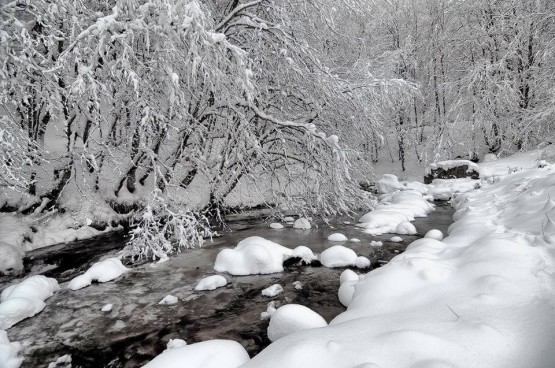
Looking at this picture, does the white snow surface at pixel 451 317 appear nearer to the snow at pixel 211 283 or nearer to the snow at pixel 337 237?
the snow at pixel 211 283

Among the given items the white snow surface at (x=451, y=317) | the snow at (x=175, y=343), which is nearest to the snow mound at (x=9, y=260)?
the snow at (x=175, y=343)

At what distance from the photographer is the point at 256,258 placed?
5219 mm

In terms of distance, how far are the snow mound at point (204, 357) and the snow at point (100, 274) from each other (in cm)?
281

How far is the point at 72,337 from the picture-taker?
3.60 m

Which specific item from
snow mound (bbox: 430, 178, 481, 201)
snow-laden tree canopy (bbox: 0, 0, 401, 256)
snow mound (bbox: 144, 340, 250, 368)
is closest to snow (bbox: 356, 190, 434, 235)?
snow-laden tree canopy (bbox: 0, 0, 401, 256)

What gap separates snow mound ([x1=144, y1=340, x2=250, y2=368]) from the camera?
2581 mm

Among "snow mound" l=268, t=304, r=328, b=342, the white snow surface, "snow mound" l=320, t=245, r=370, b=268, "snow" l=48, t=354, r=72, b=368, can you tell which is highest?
the white snow surface

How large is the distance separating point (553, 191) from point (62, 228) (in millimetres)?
8692

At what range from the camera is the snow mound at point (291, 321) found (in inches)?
123

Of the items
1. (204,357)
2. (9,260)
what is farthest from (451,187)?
(9,260)

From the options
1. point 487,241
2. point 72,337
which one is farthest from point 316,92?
point 72,337

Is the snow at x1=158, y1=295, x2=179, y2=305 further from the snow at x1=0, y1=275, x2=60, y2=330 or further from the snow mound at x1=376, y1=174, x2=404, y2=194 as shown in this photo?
the snow mound at x1=376, y1=174, x2=404, y2=194

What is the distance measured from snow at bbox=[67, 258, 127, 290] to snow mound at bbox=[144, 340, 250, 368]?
9.23 ft

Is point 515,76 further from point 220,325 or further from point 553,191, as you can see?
point 220,325
